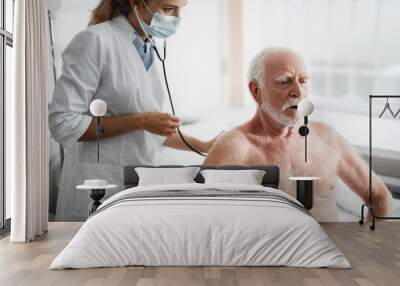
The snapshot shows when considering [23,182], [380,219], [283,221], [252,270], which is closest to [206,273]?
[252,270]

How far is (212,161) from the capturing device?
7469 mm

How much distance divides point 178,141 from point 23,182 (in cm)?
211

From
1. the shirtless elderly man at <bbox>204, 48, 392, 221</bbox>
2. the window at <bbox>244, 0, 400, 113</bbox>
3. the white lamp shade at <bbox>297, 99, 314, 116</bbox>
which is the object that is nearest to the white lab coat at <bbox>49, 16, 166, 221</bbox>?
the shirtless elderly man at <bbox>204, 48, 392, 221</bbox>

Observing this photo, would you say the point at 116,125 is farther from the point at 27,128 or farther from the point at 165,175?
the point at 27,128

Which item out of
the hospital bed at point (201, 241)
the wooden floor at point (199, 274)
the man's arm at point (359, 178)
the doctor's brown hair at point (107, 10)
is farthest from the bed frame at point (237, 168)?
the hospital bed at point (201, 241)

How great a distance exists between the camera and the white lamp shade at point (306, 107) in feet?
23.7

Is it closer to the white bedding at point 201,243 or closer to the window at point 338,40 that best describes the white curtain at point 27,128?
the white bedding at point 201,243

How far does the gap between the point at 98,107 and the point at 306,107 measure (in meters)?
2.32

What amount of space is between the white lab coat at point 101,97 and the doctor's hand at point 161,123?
2.4 inches

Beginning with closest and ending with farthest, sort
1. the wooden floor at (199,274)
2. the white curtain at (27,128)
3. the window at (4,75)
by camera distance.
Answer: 1. the wooden floor at (199,274)
2. the white curtain at (27,128)
3. the window at (4,75)

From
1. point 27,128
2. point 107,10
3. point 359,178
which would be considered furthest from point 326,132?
point 27,128

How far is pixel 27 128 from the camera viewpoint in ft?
19.6

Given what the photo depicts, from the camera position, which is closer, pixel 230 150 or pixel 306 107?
pixel 306 107

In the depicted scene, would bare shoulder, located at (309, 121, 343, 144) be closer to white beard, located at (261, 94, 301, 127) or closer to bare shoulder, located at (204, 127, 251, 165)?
white beard, located at (261, 94, 301, 127)
